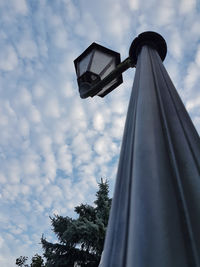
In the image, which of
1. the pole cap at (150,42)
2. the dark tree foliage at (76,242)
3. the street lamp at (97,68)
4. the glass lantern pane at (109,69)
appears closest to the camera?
the pole cap at (150,42)

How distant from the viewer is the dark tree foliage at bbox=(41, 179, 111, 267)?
30.4ft

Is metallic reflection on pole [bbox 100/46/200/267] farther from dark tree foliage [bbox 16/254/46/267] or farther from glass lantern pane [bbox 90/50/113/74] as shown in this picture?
dark tree foliage [bbox 16/254/46/267]

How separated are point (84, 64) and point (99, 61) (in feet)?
0.77

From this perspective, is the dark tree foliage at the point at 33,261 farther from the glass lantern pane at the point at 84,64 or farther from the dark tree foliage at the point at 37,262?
the glass lantern pane at the point at 84,64

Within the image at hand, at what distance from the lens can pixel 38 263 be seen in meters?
14.1

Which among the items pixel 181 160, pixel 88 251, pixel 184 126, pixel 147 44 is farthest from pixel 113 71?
pixel 88 251

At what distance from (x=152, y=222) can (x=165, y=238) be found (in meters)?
0.06

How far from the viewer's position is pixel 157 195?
79 centimetres

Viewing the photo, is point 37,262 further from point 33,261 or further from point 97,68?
point 97,68

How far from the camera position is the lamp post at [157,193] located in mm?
657

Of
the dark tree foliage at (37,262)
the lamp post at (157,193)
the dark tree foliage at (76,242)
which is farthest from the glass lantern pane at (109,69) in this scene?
the dark tree foliage at (37,262)

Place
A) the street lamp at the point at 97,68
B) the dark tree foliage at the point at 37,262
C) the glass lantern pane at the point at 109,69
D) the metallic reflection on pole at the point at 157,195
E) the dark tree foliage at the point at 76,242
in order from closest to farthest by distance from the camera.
A: the metallic reflection on pole at the point at 157,195, the street lamp at the point at 97,68, the glass lantern pane at the point at 109,69, the dark tree foliage at the point at 76,242, the dark tree foliage at the point at 37,262

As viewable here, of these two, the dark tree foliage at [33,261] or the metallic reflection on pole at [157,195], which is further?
the dark tree foliage at [33,261]

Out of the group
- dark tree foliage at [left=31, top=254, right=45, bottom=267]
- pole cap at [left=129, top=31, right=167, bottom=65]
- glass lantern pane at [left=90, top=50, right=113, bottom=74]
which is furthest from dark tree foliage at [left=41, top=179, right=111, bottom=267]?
pole cap at [left=129, top=31, right=167, bottom=65]
